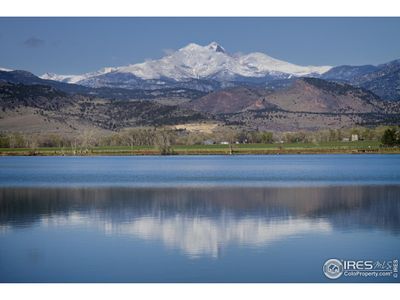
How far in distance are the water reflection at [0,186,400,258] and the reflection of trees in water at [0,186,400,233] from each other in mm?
32

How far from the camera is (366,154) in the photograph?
308 feet

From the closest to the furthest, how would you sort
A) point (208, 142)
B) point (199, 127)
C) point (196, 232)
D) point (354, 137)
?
point (196, 232) < point (354, 137) < point (208, 142) < point (199, 127)

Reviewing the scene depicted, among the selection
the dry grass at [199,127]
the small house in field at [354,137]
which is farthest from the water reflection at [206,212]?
the dry grass at [199,127]

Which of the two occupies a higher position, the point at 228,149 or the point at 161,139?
the point at 161,139

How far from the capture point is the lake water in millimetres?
16094

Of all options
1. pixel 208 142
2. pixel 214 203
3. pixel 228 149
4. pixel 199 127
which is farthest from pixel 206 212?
pixel 199 127

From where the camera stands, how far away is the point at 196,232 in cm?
2150

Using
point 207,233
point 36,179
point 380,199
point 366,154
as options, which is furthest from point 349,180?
point 366,154

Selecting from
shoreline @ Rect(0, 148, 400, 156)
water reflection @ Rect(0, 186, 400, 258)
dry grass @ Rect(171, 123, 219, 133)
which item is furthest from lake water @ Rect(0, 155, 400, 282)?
dry grass @ Rect(171, 123, 219, 133)

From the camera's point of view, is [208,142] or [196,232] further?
[208,142]

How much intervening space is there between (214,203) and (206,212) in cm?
316

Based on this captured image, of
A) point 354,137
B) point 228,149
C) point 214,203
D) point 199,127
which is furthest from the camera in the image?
point 199,127

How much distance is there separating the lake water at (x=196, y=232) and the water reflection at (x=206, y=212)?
4 centimetres

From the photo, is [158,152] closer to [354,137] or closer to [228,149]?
[228,149]
